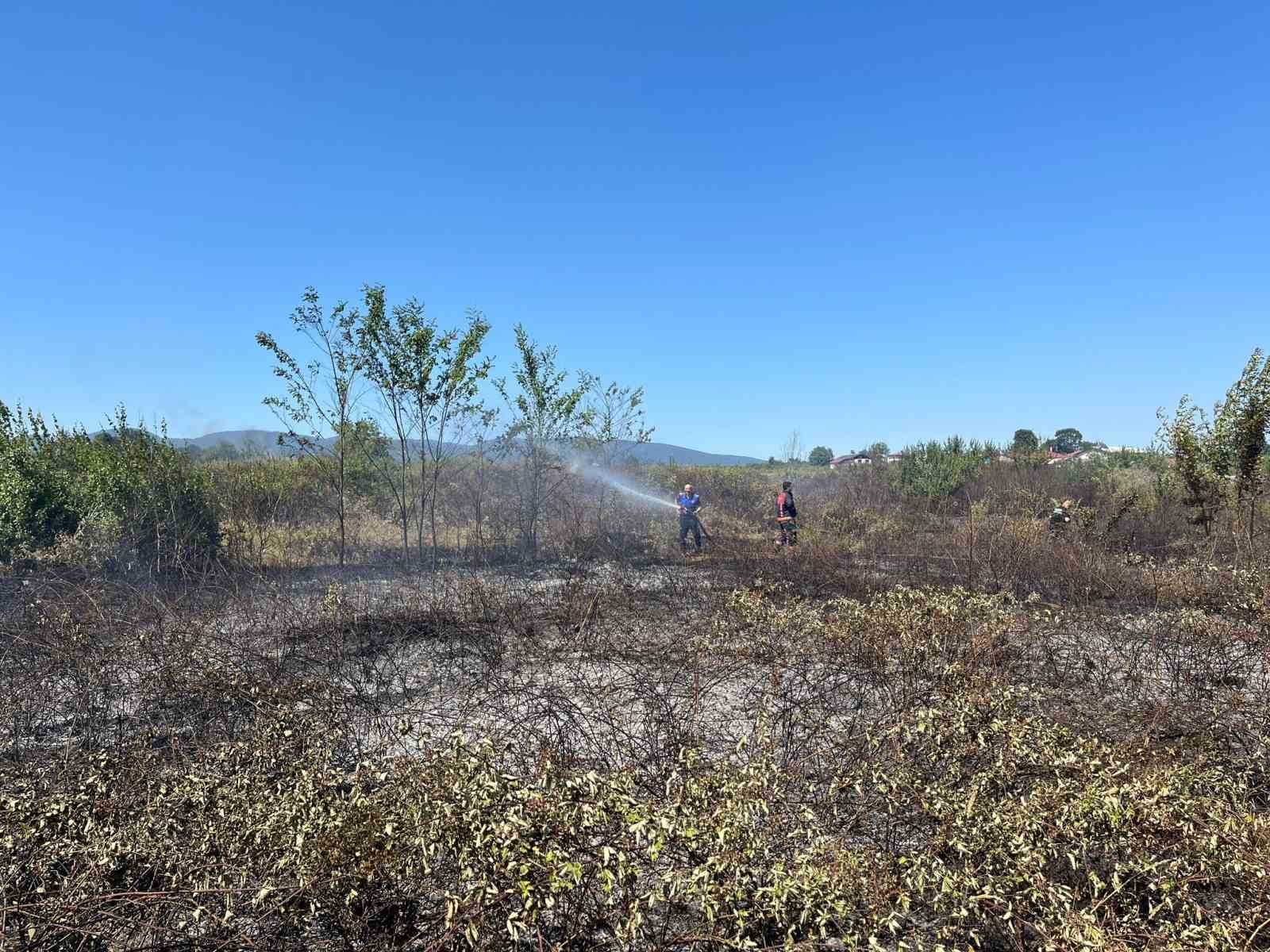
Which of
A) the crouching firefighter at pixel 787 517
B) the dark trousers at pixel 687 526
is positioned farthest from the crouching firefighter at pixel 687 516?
the crouching firefighter at pixel 787 517

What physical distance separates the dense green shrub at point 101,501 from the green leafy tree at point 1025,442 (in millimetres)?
24445

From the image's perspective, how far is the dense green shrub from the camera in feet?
31.7

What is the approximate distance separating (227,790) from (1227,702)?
18.5 feet

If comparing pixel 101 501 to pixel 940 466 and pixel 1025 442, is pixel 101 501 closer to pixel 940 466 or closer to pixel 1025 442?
pixel 940 466

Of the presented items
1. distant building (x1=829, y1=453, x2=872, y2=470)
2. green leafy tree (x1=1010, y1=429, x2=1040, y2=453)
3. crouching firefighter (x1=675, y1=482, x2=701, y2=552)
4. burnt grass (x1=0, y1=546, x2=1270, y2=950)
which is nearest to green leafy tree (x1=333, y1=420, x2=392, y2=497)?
burnt grass (x1=0, y1=546, x2=1270, y2=950)

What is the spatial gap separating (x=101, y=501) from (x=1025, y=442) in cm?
2862

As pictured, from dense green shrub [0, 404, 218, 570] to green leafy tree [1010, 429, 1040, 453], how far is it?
80.2ft

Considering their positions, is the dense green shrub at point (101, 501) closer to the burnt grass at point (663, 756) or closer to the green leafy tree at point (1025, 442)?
the burnt grass at point (663, 756)

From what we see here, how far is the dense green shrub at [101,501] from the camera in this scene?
9.65 meters

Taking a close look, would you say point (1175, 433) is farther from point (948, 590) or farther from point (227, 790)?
point (227, 790)

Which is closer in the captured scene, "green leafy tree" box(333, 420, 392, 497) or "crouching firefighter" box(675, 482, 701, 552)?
"green leafy tree" box(333, 420, 392, 497)

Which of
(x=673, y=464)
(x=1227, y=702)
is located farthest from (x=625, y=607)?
(x=673, y=464)

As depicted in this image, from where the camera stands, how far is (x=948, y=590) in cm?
821

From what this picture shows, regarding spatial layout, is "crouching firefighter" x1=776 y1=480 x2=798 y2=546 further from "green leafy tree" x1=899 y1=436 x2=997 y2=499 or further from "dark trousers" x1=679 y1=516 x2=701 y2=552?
"green leafy tree" x1=899 y1=436 x2=997 y2=499
